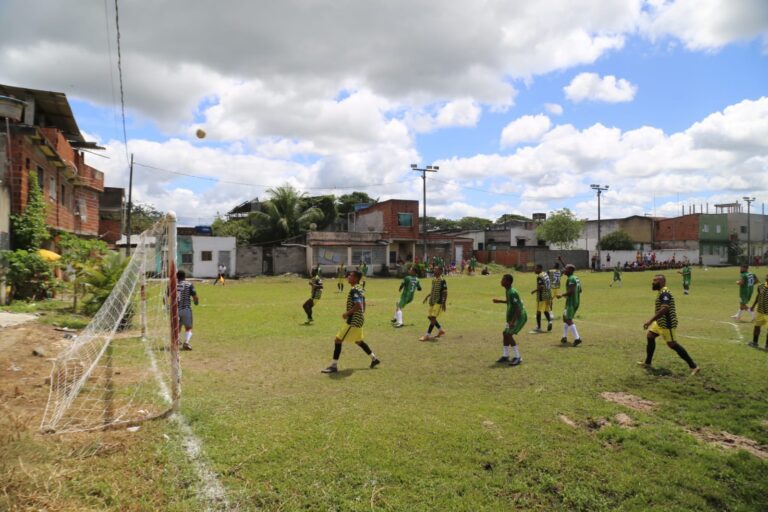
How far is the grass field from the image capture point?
4398 mm

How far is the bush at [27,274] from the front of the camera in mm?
15938

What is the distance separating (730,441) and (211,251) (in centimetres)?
4076

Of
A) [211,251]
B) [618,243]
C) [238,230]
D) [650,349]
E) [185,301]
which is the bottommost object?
[650,349]

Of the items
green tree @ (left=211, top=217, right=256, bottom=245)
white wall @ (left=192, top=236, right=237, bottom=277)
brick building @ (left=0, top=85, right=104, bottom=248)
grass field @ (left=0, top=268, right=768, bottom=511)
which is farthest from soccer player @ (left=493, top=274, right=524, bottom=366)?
green tree @ (left=211, top=217, right=256, bottom=245)

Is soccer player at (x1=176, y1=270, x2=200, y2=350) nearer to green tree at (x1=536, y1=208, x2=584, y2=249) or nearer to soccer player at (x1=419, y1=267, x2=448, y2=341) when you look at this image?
soccer player at (x1=419, y1=267, x2=448, y2=341)

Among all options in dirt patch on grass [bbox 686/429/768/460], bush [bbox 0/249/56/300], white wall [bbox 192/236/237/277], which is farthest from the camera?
white wall [bbox 192/236/237/277]

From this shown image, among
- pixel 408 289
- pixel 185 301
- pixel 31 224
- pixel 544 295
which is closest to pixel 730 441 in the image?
pixel 544 295

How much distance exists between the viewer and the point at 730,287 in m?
29.0

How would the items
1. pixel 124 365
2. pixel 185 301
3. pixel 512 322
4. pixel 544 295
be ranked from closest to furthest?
1. pixel 124 365
2. pixel 512 322
3. pixel 185 301
4. pixel 544 295

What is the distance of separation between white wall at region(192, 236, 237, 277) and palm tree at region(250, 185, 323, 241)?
750 centimetres

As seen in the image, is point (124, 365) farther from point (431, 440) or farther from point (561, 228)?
point (561, 228)

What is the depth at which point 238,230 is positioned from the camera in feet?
168

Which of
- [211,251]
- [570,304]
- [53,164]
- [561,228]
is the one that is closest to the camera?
[570,304]

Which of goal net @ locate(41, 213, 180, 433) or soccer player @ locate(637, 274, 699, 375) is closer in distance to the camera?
goal net @ locate(41, 213, 180, 433)
